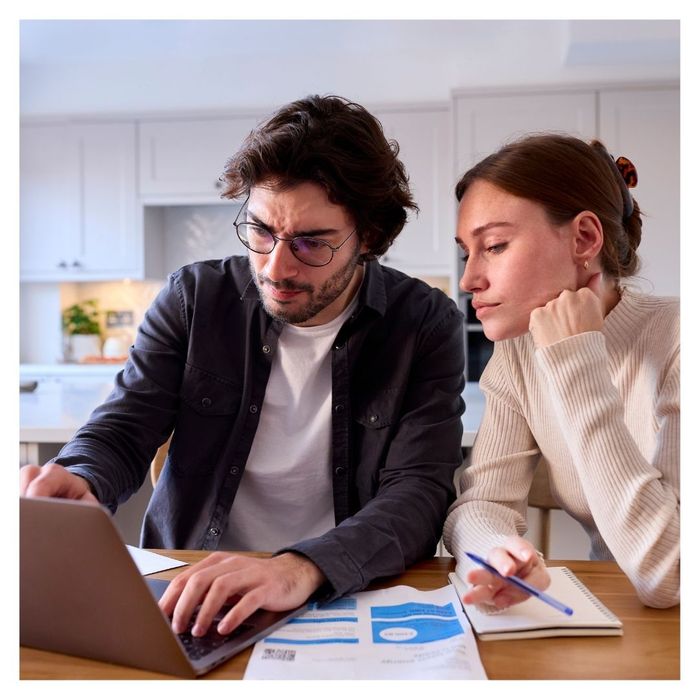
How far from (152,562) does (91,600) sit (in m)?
0.32

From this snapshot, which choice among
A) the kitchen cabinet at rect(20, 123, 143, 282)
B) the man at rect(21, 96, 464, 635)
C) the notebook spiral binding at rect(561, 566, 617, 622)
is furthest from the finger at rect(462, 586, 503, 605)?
the kitchen cabinet at rect(20, 123, 143, 282)

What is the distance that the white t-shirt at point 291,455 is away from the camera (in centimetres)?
137

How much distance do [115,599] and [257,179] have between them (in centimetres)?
76

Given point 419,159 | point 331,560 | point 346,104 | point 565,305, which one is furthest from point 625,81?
point 331,560

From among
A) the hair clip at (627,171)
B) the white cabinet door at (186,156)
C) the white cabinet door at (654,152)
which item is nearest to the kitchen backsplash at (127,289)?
the white cabinet door at (186,156)

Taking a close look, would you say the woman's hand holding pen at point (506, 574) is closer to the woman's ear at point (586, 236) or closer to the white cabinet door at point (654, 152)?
the woman's ear at point (586, 236)

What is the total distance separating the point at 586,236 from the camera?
1148 mm

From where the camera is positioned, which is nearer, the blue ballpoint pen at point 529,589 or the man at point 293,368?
the blue ballpoint pen at point 529,589

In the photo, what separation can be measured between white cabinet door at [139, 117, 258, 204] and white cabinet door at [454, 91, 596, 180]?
134 cm

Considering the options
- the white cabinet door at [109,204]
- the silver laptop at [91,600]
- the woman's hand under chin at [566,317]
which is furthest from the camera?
the white cabinet door at [109,204]

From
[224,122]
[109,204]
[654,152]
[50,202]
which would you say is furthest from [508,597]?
[50,202]

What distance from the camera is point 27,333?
509cm

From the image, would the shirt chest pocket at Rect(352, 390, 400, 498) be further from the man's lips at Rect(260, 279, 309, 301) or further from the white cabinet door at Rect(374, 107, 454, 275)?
the white cabinet door at Rect(374, 107, 454, 275)

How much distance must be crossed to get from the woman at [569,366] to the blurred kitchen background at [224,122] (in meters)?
2.79
